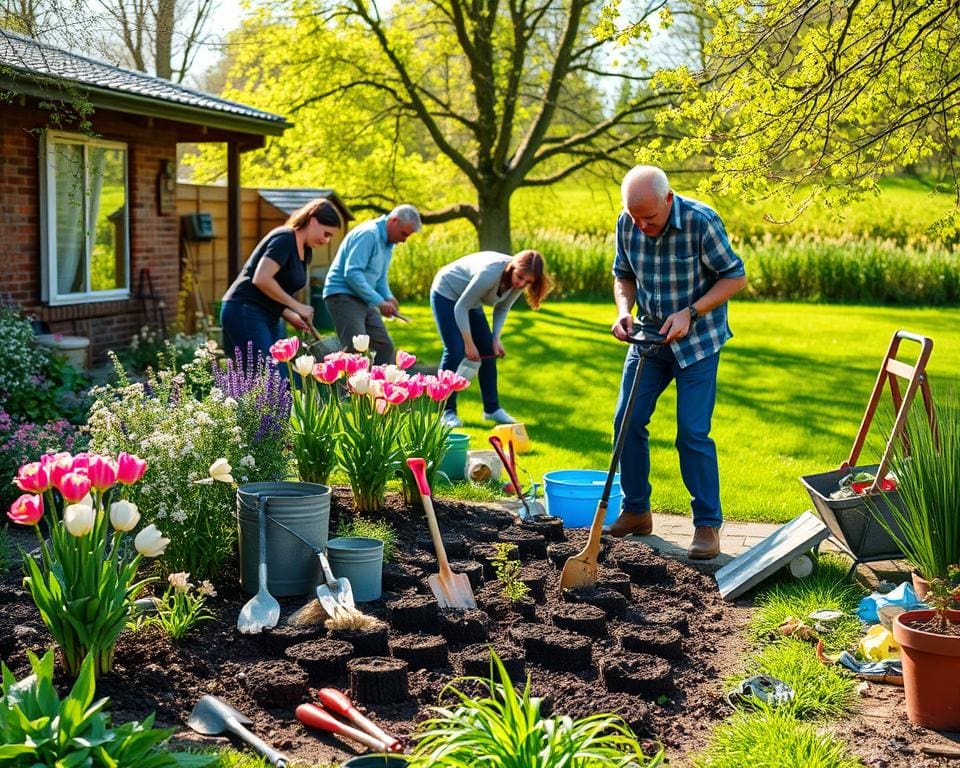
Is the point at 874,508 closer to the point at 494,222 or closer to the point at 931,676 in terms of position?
the point at 931,676

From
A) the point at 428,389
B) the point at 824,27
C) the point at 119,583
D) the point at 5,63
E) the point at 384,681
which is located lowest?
the point at 384,681

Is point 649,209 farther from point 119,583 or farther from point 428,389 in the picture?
point 119,583

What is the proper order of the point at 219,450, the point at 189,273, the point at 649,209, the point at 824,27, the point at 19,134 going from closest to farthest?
the point at 219,450 < the point at 649,209 < the point at 824,27 < the point at 19,134 < the point at 189,273

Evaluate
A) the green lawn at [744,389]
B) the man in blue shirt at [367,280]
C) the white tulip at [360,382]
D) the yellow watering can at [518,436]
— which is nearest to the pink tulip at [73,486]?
the white tulip at [360,382]

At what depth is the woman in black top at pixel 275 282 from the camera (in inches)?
287

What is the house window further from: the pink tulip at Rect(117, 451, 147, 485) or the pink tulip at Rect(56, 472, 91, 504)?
the pink tulip at Rect(56, 472, 91, 504)

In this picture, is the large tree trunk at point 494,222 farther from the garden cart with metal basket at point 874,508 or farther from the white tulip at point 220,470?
the white tulip at point 220,470

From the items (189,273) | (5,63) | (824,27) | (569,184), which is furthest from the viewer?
(569,184)

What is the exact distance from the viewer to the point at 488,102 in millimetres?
20766

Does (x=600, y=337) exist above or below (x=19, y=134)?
below

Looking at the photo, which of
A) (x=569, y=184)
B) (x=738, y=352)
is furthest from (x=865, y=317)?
(x=569, y=184)

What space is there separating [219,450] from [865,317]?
722 inches

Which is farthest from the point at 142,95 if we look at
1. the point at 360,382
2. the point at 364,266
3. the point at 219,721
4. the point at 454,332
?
the point at 219,721

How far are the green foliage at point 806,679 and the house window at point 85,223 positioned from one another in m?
8.38
